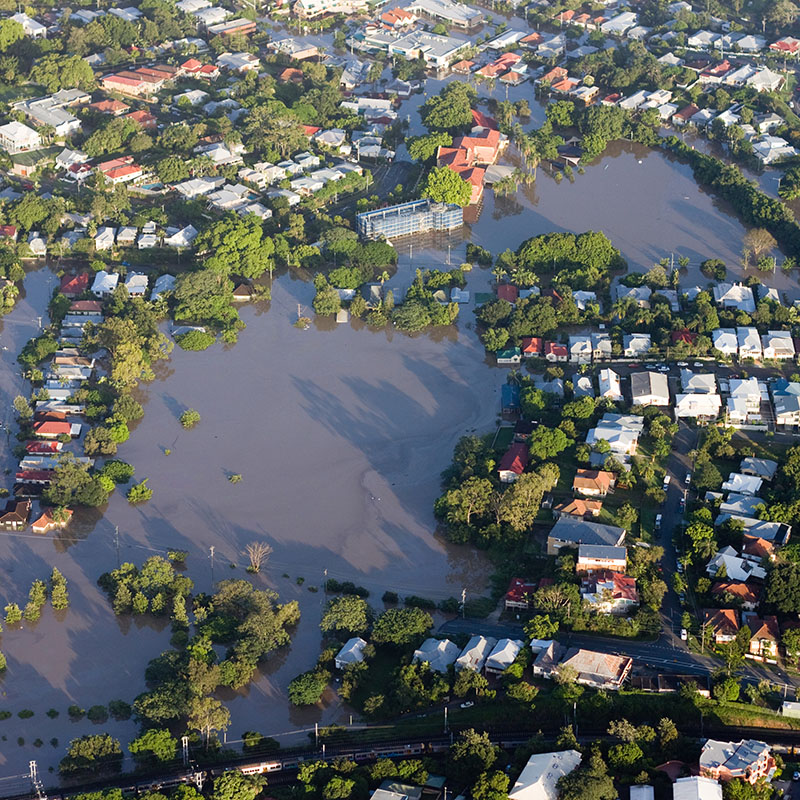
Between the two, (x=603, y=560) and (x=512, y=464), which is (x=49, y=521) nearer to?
(x=512, y=464)

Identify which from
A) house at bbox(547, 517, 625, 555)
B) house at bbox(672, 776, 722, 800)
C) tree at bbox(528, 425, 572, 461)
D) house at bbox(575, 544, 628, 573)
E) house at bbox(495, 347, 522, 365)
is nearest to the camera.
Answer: house at bbox(672, 776, 722, 800)

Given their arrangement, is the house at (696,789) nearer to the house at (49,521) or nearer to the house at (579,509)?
the house at (579,509)

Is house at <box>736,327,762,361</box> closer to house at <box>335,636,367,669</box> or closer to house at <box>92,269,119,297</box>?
house at <box>335,636,367,669</box>

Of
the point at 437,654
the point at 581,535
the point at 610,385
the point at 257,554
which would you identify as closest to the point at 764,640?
the point at 581,535

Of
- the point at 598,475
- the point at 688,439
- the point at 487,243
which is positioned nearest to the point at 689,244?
the point at 487,243

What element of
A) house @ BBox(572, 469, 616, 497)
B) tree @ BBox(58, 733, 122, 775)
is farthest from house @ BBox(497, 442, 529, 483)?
tree @ BBox(58, 733, 122, 775)
